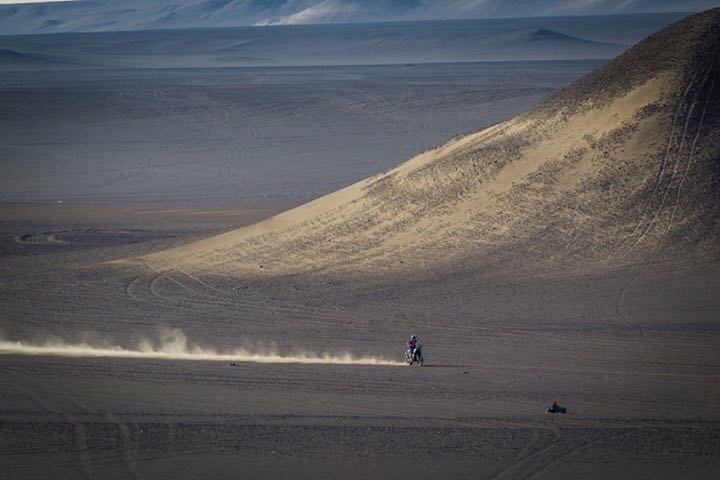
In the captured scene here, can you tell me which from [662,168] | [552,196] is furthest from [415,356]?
[662,168]

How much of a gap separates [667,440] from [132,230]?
78.3ft

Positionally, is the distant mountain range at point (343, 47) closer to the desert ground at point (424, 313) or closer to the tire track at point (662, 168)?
the desert ground at point (424, 313)

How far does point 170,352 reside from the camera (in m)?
19.9

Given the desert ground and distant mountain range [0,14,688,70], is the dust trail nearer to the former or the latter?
the desert ground

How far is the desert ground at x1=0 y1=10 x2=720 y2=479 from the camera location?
14328 mm

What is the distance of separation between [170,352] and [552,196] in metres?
11.7

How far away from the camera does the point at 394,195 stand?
30.1 m

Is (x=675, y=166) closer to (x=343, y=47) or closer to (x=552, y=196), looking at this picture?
(x=552, y=196)

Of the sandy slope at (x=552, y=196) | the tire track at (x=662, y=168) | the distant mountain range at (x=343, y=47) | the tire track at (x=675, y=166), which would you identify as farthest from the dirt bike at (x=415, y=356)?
the distant mountain range at (x=343, y=47)

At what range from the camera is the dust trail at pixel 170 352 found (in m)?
19.1

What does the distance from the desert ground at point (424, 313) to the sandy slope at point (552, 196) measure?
0.07 meters

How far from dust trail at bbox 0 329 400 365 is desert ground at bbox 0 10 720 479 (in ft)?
0.28

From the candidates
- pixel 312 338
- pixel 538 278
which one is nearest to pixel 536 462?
pixel 312 338

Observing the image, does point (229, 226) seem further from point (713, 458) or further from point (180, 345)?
point (713, 458)
